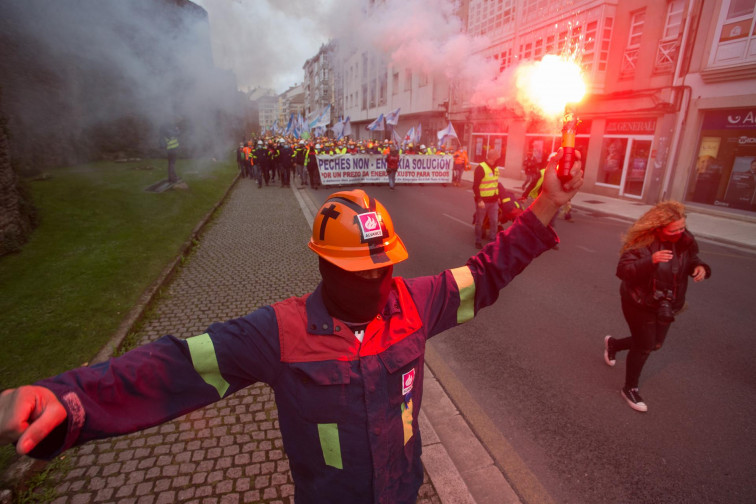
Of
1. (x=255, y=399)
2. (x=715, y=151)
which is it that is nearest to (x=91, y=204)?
(x=255, y=399)

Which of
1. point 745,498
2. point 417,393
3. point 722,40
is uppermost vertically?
point 722,40

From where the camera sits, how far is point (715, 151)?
1364 centimetres

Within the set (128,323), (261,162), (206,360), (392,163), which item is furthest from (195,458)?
(261,162)

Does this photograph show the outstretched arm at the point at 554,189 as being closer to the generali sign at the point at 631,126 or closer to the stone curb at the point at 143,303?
the stone curb at the point at 143,303

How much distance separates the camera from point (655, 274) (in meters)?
3.57

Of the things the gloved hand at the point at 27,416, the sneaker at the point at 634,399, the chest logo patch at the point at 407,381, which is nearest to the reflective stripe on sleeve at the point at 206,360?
the gloved hand at the point at 27,416

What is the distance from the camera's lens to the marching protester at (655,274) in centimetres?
356

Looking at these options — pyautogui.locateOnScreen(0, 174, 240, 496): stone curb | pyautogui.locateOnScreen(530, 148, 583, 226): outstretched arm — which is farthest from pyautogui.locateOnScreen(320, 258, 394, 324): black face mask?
pyautogui.locateOnScreen(0, 174, 240, 496): stone curb

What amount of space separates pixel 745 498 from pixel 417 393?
9.87 feet

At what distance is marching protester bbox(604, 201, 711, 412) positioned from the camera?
11.7ft

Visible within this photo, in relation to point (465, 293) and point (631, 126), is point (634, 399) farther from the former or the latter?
point (631, 126)

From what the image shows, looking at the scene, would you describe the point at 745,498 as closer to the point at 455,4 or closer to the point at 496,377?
the point at 496,377

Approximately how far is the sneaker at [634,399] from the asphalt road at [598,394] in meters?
0.06

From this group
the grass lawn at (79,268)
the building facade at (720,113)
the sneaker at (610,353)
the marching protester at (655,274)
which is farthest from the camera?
the building facade at (720,113)
